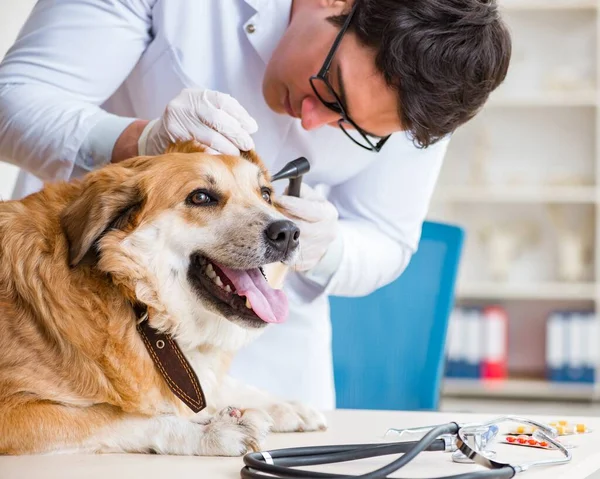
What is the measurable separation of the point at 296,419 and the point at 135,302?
30 cm

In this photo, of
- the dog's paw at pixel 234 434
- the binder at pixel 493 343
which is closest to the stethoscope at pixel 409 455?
the dog's paw at pixel 234 434

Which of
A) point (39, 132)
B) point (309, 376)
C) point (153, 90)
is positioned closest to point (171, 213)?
point (39, 132)

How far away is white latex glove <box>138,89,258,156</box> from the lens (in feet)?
4.28

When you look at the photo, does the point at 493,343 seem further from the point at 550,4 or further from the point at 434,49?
the point at 434,49

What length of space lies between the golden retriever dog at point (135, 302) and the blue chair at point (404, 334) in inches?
34.5

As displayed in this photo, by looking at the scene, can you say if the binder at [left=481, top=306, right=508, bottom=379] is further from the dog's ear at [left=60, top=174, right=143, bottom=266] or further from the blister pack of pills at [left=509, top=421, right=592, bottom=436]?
the dog's ear at [left=60, top=174, right=143, bottom=266]

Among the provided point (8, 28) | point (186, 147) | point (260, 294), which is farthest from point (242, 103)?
point (8, 28)

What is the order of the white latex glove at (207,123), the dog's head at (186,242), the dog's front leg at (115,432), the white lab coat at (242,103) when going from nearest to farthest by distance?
1. the dog's front leg at (115,432)
2. the dog's head at (186,242)
3. the white latex glove at (207,123)
4. the white lab coat at (242,103)

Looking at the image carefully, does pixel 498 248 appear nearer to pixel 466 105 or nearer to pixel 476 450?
pixel 466 105

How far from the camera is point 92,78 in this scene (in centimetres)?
152

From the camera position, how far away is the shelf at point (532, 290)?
4.11 meters

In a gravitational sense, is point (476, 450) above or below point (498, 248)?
above

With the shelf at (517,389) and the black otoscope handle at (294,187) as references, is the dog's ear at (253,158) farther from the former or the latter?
the shelf at (517,389)

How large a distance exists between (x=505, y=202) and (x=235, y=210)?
3.41m
